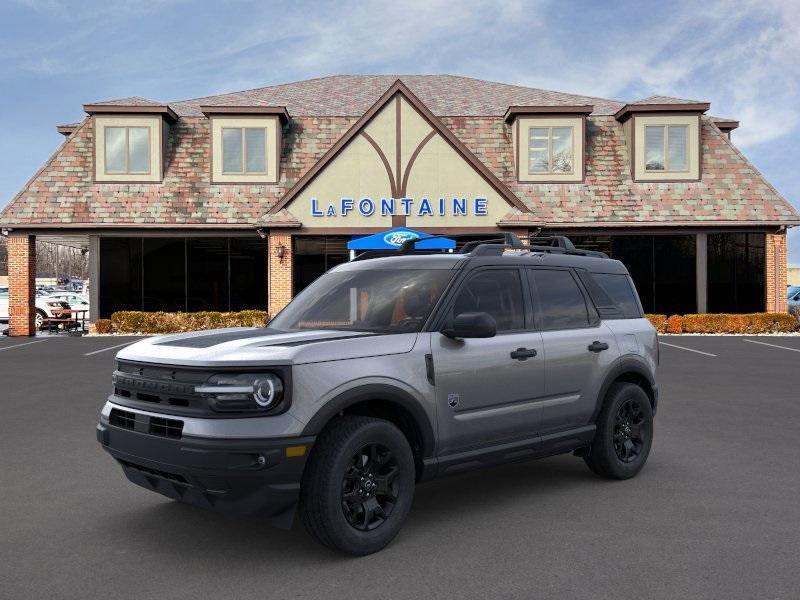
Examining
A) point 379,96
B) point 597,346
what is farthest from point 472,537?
point 379,96

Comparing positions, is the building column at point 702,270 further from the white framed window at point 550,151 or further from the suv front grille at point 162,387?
the suv front grille at point 162,387

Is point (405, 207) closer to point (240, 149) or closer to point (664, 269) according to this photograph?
point (240, 149)

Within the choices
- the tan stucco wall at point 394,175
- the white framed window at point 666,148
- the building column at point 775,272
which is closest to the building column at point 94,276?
the tan stucco wall at point 394,175

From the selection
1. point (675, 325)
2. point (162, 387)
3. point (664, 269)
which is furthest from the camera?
point (664, 269)

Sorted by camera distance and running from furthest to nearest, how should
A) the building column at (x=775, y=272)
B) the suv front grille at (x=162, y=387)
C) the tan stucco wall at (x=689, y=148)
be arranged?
the tan stucco wall at (x=689, y=148)
the building column at (x=775, y=272)
the suv front grille at (x=162, y=387)

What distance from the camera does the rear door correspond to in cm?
588

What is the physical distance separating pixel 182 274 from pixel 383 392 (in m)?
21.3

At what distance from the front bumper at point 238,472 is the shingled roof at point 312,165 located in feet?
61.9

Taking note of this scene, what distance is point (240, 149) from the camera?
80.2 feet

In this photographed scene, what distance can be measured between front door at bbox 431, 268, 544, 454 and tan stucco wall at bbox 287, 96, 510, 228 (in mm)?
17360

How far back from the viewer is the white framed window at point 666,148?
24984 mm

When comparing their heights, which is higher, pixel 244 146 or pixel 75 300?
pixel 244 146

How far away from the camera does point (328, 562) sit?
14.8 ft

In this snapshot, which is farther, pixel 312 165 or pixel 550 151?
pixel 550 151
